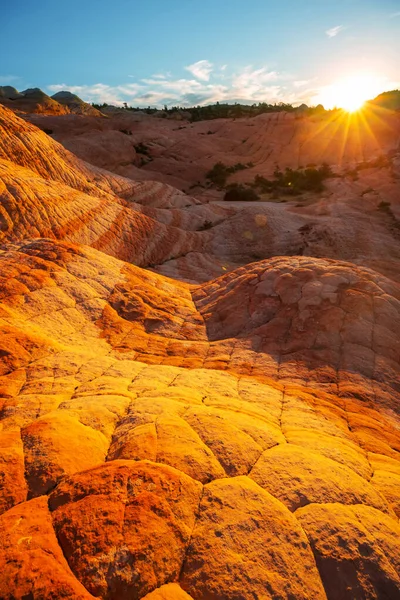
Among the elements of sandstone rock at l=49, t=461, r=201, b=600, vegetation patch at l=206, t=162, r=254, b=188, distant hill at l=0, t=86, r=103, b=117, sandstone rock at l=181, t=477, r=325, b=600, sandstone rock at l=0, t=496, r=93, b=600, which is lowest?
sandstone rock at l=181, t=477, r=325, b=600

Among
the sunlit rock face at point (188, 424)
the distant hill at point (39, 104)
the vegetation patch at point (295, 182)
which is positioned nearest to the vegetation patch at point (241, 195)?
the vegetation patch at point (295, 182)

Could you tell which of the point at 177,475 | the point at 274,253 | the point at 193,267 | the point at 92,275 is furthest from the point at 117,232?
the point at 177,475

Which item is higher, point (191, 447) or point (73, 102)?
point (73, 102)

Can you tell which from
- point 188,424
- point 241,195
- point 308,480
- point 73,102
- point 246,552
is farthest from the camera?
point 73,102

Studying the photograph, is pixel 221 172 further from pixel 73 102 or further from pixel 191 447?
pixel 73 102

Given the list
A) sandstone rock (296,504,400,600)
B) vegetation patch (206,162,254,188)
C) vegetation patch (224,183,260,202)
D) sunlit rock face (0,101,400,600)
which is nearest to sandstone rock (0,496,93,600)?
sunlit rock face (0,101,400,600)

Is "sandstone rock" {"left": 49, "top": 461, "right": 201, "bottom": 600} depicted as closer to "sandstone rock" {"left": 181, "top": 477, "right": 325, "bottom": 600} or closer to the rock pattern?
the rock pattern

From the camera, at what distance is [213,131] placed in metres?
53.3

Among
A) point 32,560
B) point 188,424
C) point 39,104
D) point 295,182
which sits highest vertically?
point 39,104

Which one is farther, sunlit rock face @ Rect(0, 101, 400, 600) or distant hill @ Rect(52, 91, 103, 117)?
distant hill @ Rect(52, 91, 103, 117)

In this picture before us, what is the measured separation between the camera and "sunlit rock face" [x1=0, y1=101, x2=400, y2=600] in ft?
9.57

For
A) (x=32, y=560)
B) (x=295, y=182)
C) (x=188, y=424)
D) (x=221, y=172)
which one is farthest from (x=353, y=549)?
(x=221, y=172)

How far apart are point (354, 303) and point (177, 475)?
731cm

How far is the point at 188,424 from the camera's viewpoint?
4.67 meters
